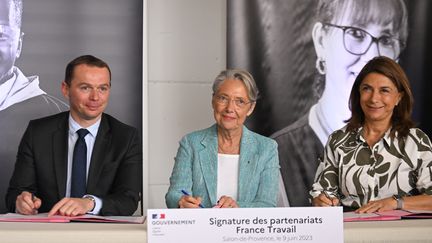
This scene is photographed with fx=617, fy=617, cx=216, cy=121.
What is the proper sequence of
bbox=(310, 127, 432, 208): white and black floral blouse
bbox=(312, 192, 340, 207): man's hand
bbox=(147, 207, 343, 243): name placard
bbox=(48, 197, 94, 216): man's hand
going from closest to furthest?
bbox=(147, 207, 343, 243): name placard, bbox=(48, 197, 94, 216): man's hand, bbox=(312, 192, 340, 207): man's hand, bbox=(310, 127, 432, 208): white and black floral blouse

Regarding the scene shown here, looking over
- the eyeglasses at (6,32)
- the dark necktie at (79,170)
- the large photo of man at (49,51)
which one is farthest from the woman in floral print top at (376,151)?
the eyeglasses at (6,32)

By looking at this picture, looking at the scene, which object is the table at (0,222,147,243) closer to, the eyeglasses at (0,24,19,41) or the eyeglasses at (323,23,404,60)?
the eyeglasses at (0,24,19,41)

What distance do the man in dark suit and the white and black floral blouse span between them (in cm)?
79

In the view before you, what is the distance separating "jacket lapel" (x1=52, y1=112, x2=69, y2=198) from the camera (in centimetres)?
251

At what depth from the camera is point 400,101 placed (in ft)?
8.42

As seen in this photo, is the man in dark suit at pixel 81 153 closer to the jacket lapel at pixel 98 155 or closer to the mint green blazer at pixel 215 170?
the jacket lapel at pixel 98 155

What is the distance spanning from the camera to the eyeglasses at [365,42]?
375 centimetres

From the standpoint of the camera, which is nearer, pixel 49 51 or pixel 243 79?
pixel 243 79

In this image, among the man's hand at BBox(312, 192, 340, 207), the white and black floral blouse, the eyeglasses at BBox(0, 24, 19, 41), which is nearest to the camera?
the man's hand at BBox(312, 192, 340, 207)

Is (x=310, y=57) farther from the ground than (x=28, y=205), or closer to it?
farther from the ground

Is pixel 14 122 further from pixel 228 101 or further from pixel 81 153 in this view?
pixel 228 101

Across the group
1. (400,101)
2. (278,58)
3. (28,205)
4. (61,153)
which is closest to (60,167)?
(61,153)

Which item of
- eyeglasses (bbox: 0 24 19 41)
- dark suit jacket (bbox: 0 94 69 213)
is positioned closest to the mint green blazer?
dark suit jacket (bbox: 0 94 69 213)

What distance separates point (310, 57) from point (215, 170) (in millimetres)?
1433
